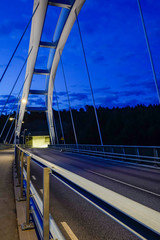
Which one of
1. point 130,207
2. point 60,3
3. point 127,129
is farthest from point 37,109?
point 130,207

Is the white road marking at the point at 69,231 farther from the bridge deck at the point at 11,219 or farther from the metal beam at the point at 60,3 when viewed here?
the metal beam at the point at 60,3

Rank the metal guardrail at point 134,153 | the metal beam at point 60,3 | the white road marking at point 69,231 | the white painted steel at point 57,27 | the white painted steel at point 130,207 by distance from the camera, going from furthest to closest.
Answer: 1. the white painted steel at point 57,27
2. the metal beam at point 60,3
3. the metal guardrail at point 134,153
4. the white road marking at point 69,231
5. the white painted steel at point 130,207

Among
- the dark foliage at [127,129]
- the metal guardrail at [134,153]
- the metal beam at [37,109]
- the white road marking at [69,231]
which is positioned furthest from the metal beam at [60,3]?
the dark foliage at [127,129]

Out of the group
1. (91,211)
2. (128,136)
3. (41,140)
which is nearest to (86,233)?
(91,211)

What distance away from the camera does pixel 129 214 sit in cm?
105

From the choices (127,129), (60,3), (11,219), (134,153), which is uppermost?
(60,3)

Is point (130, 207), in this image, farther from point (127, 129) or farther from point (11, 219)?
point (127, 129)

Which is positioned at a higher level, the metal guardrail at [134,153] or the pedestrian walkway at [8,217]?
the metal guardrail at [134,153]

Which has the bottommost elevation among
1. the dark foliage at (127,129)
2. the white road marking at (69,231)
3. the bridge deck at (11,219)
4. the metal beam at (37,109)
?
the white road marking at (69,231)

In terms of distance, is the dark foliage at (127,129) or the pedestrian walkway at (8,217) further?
the dark foliage at (127,129)

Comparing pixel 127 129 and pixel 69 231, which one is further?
pixel 127 129

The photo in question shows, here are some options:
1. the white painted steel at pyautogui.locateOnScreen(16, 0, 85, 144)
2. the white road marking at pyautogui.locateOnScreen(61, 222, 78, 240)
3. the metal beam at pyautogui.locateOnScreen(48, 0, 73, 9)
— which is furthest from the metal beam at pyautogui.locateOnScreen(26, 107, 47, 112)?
the white road marking at pyautogui.locateOnScreen(61, 222, 78, 240)

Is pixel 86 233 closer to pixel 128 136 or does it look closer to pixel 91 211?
pixel 91 211

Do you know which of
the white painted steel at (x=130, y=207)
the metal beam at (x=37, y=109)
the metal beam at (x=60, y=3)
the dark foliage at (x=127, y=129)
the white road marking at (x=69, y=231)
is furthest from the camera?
the dark foliage at (x=127, y=129)
